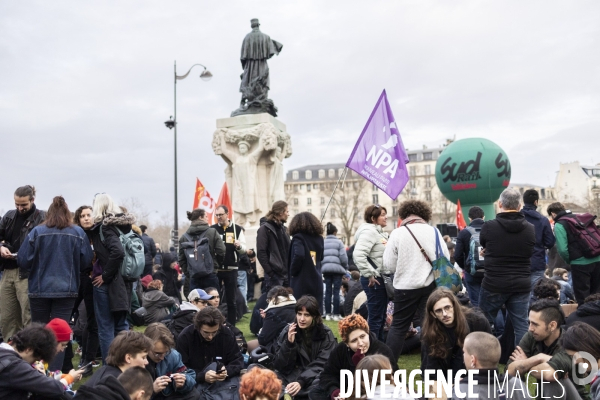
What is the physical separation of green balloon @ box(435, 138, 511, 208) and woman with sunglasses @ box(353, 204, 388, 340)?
16.8 meters

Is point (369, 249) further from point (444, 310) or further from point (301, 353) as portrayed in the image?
point (444, 310)

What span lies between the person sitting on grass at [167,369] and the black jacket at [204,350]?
0.38m

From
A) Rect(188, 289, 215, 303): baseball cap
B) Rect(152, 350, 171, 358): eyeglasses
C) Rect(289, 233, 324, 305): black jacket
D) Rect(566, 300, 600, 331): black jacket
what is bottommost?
Rect(152, 350, 171, 358): eyeglasses

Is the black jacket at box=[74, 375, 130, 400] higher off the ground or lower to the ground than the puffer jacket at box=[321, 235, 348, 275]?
lower

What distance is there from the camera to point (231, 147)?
15320 mm

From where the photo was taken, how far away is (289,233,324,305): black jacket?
781 cm

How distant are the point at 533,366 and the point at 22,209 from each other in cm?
528

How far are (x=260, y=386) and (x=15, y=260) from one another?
403 cm

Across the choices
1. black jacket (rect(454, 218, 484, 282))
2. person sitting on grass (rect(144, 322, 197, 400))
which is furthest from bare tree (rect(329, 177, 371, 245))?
person sitting on grass (rect(144, 322, 197, 400))

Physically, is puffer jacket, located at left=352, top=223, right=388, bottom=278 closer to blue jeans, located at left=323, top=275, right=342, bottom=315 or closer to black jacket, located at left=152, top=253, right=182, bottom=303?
blue jeans, located at left=323, top=275, right=342, bottom=315

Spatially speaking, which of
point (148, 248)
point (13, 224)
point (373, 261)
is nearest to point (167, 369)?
point (13, 224)

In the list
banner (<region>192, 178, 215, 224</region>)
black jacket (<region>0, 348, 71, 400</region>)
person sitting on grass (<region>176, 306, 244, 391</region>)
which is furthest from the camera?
banner (<region>192, 178, 215, 224</region>)

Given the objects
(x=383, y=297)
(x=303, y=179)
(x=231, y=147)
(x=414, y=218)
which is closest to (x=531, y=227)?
(x=414, y=218)

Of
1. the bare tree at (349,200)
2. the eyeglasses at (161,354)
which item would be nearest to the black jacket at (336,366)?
the eyeglasses at (161,354)
